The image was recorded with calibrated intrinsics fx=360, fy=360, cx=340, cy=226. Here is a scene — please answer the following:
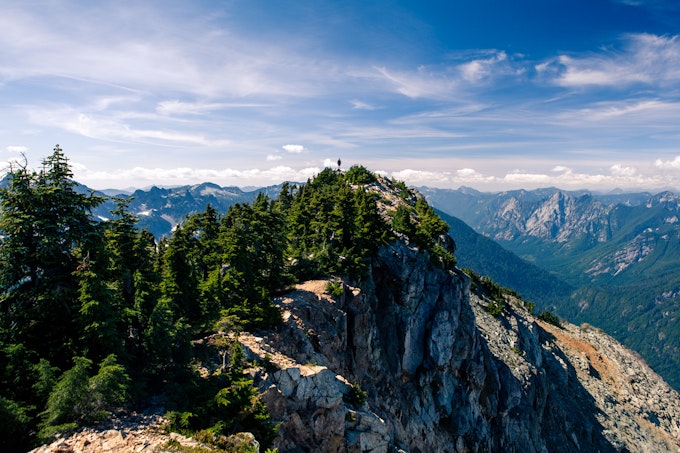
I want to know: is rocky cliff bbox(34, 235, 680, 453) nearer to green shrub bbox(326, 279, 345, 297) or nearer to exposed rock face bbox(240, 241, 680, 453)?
exposed rock face bbox(240, 241, 680, 453)

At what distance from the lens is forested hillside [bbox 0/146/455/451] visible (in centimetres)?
1706

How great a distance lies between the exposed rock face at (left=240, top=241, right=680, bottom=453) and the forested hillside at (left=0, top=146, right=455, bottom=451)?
10.6 ft

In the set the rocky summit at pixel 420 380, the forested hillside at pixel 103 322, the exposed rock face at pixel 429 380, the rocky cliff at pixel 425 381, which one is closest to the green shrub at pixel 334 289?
the rocky summit at pixel 420 380

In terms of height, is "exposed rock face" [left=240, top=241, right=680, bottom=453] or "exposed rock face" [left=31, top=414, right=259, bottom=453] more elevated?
"exposed rock face" [left=31, top=414, right=259, bottom=453]

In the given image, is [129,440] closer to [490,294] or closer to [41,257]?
[41,257]

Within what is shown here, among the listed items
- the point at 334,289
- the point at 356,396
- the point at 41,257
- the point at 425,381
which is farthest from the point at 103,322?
the point at 425,381

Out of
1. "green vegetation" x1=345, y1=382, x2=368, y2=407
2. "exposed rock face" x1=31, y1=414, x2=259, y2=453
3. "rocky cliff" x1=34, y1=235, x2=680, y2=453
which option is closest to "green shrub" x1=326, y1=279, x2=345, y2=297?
"rocky cliff" x1=34, y1=235, x2=680, y2=453

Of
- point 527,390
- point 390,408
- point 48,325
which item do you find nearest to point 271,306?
point 48,325

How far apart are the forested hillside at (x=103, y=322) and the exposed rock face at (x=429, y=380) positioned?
3.23m

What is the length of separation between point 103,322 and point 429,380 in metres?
43.8

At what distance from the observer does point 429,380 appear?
168 feet

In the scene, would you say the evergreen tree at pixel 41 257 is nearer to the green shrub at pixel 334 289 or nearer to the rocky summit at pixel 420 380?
the rocky summit at pixel 420 380

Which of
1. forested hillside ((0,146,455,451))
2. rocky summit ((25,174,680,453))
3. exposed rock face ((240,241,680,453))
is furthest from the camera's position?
exposed rock face ((240,241,680,453))

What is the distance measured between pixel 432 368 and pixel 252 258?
3187cm
